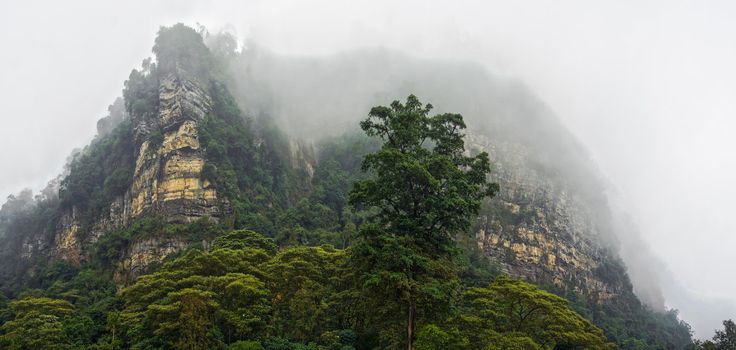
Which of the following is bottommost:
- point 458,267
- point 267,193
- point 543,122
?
point 458,267

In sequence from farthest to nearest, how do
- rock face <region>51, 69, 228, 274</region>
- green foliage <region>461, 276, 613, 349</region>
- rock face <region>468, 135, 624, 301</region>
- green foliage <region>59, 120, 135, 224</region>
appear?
rock face <region>468, 135, 624, 301</region>, green foliage <region>59, 120, 135, 224</region>, rock face <region>51, 69, 228, 274</region>, green foliage <region>461, 276, 613, 349</region>

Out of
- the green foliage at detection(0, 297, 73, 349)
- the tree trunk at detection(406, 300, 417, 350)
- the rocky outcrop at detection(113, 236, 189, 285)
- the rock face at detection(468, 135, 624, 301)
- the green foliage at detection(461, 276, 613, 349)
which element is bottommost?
the tree trunk at detection(406, 300, 417, 350)

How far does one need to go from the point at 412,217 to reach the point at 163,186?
226 ft

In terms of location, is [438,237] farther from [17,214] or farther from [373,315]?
[17,214]

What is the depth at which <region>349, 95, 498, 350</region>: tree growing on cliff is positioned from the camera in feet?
76.4

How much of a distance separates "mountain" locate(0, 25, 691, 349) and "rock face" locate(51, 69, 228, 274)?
→ 23 cm

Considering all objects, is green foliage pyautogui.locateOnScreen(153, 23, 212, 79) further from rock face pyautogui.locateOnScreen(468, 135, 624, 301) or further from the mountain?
rock face pyautogui.locateOnScreen(468, 135, 624, 301)

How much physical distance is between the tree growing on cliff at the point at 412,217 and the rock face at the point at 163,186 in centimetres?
5850

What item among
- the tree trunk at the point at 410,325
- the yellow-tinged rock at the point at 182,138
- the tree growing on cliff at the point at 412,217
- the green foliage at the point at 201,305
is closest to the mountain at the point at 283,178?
the yellow-tinged rock at the point at 182,138

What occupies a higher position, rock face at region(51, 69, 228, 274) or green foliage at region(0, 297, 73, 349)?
rock face at region(51, 69, 228, 274)

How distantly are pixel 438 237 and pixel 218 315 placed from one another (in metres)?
18.2

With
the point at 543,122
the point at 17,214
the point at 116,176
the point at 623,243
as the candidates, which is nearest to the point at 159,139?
the point at 116,176

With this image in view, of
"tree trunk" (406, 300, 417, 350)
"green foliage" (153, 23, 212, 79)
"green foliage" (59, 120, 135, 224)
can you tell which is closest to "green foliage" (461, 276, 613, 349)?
"tree trunk" (406, 300, 417, 350)

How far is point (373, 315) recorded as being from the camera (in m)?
25.2
